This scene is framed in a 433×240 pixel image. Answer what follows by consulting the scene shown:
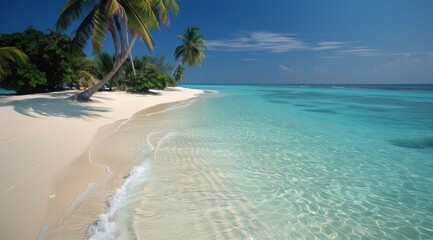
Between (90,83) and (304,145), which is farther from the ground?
(90,83)

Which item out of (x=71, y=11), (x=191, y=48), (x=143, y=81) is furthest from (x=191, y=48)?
(x=71, y=11)

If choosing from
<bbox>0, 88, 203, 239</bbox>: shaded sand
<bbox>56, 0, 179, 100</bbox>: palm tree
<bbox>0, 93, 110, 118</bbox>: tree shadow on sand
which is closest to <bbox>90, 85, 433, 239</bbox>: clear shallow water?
<bbox>0, 88, 203, 239</bbox>: shaded sand

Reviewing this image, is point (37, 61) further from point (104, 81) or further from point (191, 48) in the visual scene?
point (191, 48)

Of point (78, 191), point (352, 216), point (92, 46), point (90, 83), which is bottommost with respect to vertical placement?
point (352, 216)

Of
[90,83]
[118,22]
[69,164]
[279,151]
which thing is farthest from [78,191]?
[90,83]

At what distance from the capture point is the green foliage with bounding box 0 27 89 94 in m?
13.7

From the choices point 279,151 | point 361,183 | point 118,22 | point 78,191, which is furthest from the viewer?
point 118,22

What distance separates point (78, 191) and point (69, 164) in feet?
4.51

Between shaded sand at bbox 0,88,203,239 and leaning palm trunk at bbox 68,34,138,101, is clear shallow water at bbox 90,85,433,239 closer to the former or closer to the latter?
shaded sand at bbox 0,88,203,239

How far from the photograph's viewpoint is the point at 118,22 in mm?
12539

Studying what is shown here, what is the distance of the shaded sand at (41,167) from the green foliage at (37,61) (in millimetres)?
6127

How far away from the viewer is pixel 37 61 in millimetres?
14773

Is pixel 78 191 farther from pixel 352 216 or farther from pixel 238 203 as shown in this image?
pixel 352 216

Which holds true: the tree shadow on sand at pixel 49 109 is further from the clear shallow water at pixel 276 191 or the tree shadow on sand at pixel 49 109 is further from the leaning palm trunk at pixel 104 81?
the clear shallow water at pixel 276 191
